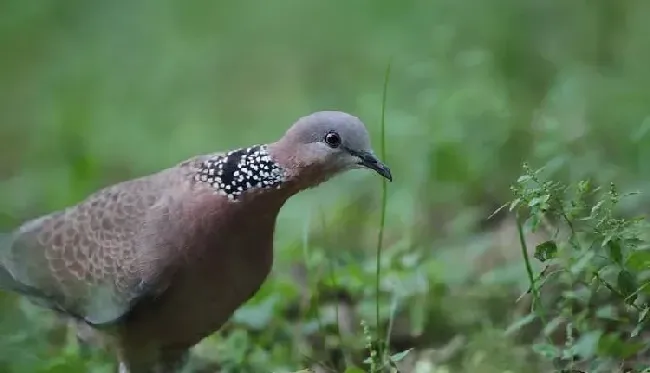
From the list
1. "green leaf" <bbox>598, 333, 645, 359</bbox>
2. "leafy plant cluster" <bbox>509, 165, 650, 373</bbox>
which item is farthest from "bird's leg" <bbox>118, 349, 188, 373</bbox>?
"green leaf" <bbox>598, 333, 645, 359</bbox>

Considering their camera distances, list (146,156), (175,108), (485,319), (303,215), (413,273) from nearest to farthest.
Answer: (485,319) → (413,273) → (303,215) → (146,156) → (175,108)

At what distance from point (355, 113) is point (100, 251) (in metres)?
1.63

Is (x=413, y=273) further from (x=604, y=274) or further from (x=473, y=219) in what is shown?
(x=604, y=274)

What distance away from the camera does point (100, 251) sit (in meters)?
2.21

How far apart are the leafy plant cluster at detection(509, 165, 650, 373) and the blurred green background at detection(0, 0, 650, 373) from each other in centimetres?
16

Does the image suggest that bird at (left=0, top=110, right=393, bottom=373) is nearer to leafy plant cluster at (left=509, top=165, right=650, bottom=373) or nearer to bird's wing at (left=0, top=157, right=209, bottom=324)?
bird's wing at (left=0, top=157, right=209, bottom=324)

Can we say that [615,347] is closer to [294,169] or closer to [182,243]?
[294,169]

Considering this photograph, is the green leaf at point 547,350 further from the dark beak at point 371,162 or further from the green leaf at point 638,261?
the dark beak at point 371,162

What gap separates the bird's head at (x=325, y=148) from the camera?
2.02m

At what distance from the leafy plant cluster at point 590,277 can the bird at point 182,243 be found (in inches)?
15.8

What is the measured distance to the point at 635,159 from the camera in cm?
283

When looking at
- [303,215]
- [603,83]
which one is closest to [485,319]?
[303,215]

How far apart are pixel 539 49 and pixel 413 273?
156 centimetres

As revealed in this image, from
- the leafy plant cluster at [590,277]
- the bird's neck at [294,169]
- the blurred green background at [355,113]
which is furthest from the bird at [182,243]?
the leafy plant cluster at [590,277]
